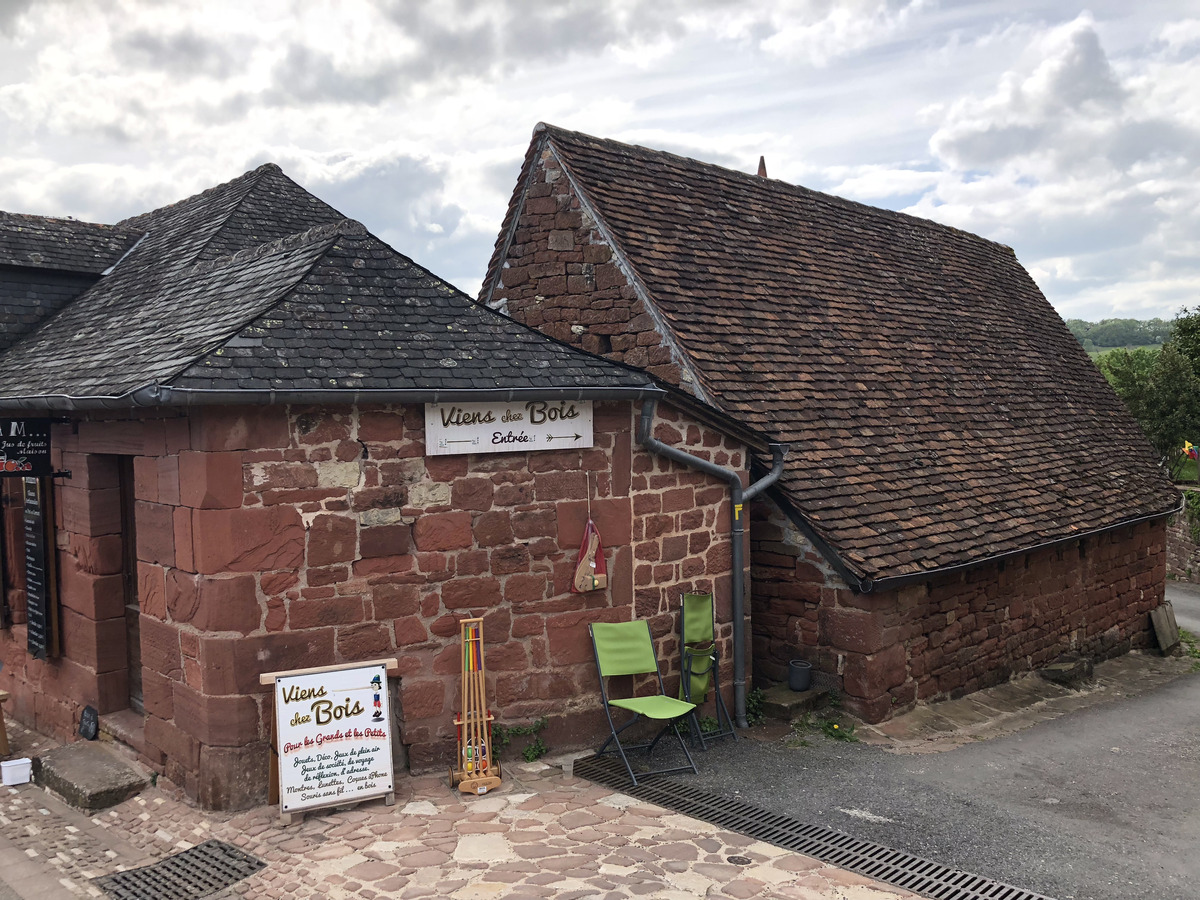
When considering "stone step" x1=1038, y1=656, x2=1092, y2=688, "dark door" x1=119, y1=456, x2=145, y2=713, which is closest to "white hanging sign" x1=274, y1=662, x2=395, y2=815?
"dark door" x1=119, y1=456, x2=145, y2=713

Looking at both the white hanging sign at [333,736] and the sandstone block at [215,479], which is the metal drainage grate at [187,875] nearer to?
the white hanging sign at [333,736]

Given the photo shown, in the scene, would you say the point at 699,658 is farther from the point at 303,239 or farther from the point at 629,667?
the point at 303,239

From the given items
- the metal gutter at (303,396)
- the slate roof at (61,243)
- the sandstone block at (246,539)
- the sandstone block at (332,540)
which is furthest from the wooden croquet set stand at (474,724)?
the slate roof at (61,243)

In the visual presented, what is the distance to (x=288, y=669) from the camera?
6.34 meters

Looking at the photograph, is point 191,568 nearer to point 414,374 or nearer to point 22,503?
point 414,374

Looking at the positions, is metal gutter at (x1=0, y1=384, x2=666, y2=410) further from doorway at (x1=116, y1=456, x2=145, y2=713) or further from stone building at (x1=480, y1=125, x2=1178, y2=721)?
stone building at (x1=480, y1=125, x2=1178, y2=721)

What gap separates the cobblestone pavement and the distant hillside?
124773 mm

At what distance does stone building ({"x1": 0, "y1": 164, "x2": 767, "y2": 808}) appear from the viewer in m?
6.17

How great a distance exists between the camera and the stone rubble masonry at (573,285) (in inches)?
394

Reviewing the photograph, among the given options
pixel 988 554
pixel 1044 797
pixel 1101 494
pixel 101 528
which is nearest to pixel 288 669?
pixel 101 528

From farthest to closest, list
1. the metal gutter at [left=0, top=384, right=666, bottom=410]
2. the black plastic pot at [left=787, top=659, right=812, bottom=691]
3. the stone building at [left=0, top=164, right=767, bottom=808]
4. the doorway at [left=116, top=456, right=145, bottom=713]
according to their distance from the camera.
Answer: the black plastic pot at [left=787, top=659, right=812, bottom=691] → the doorway at [left=116, top=456, right=145, bottom=713] → the stone building at [left=0, top=164, right=767, bottom=808] → the metal gutter at [left=0, top=384, right=666, bottom=410]

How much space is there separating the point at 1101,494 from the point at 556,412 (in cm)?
856

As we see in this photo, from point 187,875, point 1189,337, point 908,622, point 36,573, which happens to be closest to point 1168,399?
point 1189,337

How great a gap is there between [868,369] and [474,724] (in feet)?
22.4
